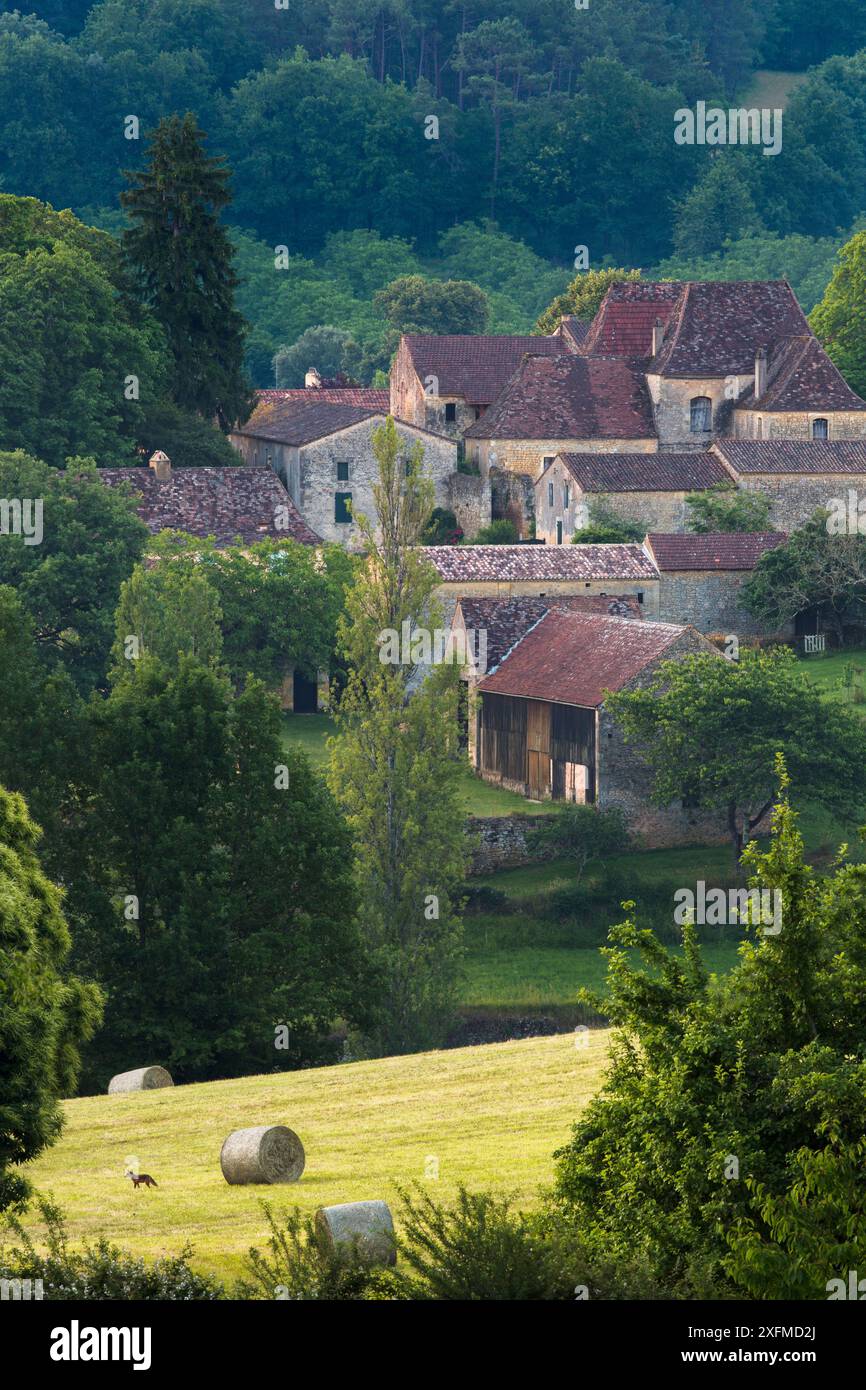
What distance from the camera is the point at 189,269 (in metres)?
88.1

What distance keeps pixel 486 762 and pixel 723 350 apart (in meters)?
30.4

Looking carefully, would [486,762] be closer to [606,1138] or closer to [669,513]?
[669,513]

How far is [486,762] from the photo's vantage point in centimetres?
6525

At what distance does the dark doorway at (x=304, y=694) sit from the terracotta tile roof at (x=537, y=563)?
5069 millimetres

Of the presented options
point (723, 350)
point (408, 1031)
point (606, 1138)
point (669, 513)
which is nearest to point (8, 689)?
point (408, 1031)

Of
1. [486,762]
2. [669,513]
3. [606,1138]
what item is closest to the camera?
[606,1138]

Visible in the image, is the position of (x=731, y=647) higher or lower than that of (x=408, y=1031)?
higher

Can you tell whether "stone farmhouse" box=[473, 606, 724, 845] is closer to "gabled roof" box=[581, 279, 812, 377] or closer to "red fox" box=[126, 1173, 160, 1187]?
"gabled roof" box=[581, 279, 812, 377]

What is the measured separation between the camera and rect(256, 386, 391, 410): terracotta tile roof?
104875mm

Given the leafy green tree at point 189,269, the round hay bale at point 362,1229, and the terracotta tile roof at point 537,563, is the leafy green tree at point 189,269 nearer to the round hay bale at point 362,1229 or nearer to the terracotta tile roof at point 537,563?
the terracotta tile roof at point 537,563

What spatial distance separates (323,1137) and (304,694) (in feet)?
131

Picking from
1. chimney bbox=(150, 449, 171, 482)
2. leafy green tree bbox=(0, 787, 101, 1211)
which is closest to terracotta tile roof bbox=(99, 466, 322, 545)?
chimney bbox=(150, 449, 171, 482)

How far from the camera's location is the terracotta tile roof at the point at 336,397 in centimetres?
10488

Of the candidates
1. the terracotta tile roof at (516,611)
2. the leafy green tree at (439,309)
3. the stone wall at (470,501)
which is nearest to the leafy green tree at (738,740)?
the terracotta tile roof at (516,611)
